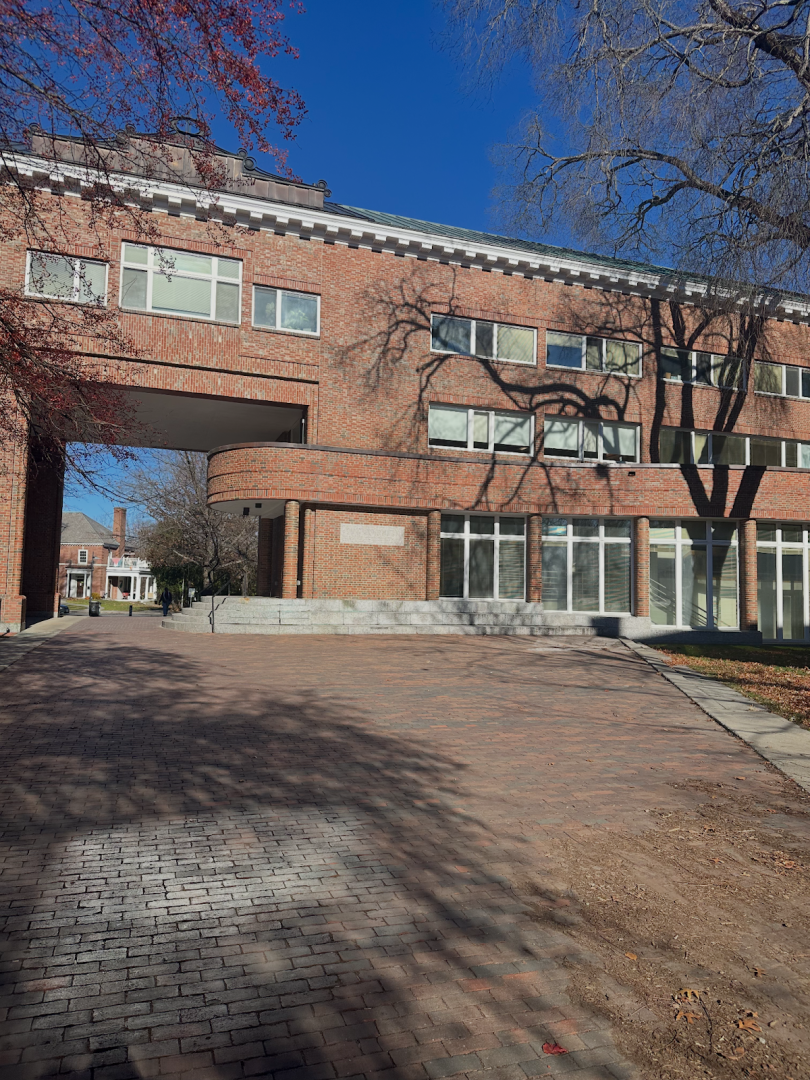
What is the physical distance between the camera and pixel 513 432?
25.8m

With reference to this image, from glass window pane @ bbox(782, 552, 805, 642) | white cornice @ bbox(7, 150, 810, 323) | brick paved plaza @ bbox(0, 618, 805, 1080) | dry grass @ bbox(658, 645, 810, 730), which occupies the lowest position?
brick paved plaza @ bbox(0, 618, 805, 1080)

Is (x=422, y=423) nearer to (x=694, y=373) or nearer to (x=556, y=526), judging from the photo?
(x=556, y=526)

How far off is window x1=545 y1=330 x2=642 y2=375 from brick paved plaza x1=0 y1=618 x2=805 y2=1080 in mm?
18217

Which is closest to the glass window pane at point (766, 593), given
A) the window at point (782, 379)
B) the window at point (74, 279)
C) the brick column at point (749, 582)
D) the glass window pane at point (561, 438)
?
the brick column at point (749, 582)

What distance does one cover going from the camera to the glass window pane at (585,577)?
2405cm

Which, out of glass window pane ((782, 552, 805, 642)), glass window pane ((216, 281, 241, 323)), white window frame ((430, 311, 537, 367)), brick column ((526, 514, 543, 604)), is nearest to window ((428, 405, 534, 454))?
white window frame ((430, 311, 537, 367))

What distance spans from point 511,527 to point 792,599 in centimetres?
993

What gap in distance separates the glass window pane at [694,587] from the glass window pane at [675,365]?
26.0 ft

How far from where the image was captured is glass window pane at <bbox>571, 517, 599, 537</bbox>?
24.4m

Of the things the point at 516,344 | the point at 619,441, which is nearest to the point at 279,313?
the point at 516,344

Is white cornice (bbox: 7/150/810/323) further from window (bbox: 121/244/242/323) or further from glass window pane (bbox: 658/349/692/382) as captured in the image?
glass window pane (bbox: 658/349/692/382)

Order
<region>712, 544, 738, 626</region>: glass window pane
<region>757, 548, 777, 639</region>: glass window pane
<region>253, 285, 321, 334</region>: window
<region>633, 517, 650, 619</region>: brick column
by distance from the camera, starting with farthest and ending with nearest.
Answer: <region>757, 548, 777, 639</region>: glass window pane
<region>712, 544, 738, 626</region>: glass window pane
<region>633, 517, 650, 619</region>: brick column
<region>253, 285, 321, 334</region>: window

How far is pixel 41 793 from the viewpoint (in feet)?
19.8

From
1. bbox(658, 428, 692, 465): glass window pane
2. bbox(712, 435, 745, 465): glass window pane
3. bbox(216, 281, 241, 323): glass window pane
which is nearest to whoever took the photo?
bbox(216, 281, 241, 323): glass window pane
